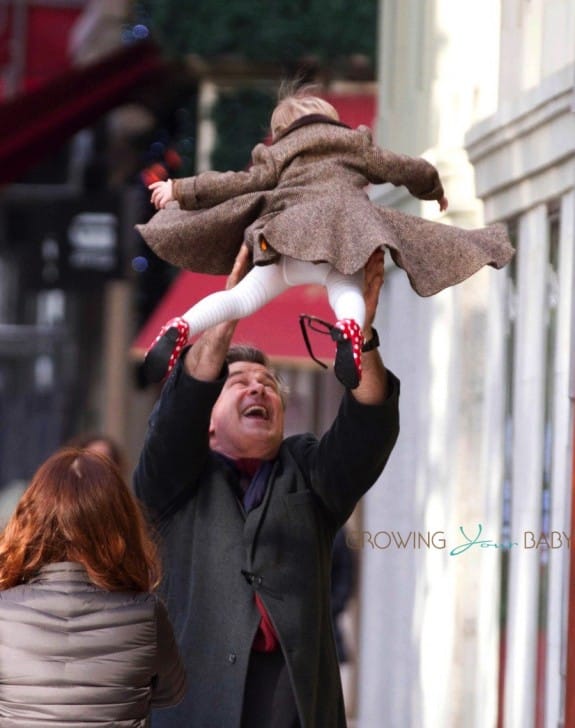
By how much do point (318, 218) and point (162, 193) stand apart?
19.4 inches

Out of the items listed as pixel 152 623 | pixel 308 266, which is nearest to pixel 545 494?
pixel 308 266

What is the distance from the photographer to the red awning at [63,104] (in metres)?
13.5

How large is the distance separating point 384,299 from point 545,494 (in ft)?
7.40

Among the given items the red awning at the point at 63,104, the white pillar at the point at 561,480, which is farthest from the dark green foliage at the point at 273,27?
the white pillar at the point at 561,480

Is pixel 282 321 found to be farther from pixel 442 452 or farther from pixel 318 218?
pixel 318 218

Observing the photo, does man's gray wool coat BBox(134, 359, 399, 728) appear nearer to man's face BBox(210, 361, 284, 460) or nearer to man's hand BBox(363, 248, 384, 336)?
man's face BBox(210, 361, 284, 460)

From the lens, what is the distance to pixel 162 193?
15.9ft

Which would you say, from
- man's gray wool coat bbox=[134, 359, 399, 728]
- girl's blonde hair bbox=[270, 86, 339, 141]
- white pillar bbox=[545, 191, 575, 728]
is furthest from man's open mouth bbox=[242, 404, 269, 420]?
white pillar bbox=[545, 191, 575, 728]

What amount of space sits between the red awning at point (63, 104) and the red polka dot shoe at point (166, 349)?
29.6 ft

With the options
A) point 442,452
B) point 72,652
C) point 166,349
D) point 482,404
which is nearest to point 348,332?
point 166,349

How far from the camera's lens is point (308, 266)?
4.71m

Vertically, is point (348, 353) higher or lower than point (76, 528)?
higher

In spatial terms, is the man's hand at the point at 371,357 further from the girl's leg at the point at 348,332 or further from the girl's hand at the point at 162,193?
the girl's hand at the point at 162,193

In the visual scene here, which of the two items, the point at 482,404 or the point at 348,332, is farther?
the point at 482,404
